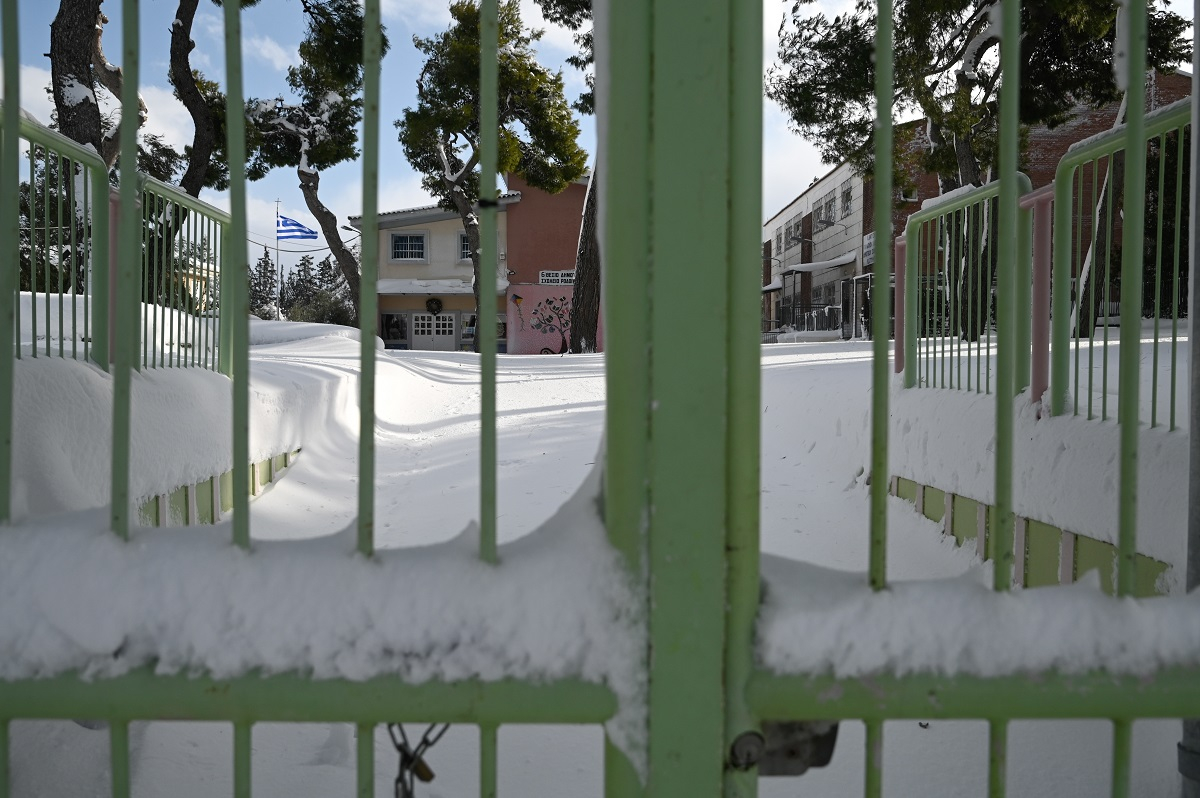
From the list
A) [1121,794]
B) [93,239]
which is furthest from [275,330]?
[1121,794]

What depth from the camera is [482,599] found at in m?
0.87

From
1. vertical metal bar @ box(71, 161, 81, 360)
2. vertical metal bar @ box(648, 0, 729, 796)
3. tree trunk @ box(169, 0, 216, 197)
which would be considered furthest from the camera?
tree trunk @ box(169, 0, 216, 197)

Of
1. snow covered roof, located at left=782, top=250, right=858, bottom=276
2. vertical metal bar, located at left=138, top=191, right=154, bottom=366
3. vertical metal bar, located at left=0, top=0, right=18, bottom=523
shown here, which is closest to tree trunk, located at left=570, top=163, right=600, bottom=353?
vertical metal bar, located at left=138, top=191, right=154, bottom=366

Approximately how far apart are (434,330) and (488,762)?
24.2m

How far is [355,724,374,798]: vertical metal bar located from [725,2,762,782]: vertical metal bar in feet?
1.32

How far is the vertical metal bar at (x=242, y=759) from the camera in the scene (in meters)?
0.88

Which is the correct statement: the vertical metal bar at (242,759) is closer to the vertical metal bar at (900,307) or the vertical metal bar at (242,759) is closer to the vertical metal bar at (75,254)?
the vertical metal bar at (75,254)

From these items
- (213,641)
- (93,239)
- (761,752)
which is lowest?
(761,752)

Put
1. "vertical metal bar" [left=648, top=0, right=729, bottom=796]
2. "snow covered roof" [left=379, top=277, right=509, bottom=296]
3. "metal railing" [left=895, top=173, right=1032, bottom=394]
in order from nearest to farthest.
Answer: "vertical metal bar" [left=648, top=0, right=729, bottom=796], "metal railing" [left=895, top=173, right=1032, bottom=394], "snow covered roof" [left=379, top=277, right=509, bottom=296]

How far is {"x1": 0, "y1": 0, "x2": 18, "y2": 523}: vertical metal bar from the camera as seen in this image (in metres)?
0.91

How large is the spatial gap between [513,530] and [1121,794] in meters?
2.52

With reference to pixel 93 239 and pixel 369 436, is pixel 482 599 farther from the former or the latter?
pixel 93 239

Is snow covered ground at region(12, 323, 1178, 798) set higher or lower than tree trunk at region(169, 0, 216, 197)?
lower

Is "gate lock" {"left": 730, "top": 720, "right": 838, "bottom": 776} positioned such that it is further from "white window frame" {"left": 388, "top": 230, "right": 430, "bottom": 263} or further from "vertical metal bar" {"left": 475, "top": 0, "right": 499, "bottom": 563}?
"white window frame" {"left": 388, "top": 230, "right": 430, "bottom": 263}
